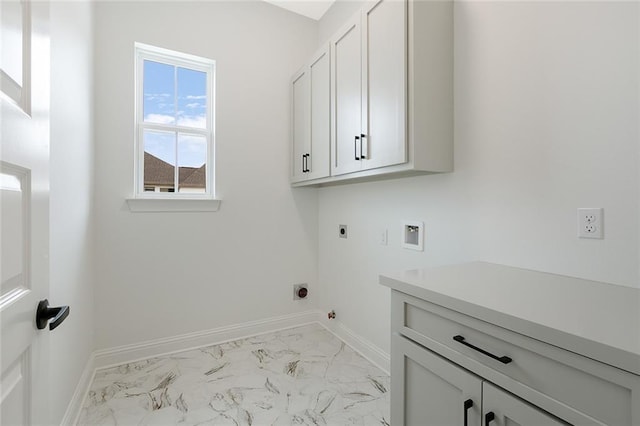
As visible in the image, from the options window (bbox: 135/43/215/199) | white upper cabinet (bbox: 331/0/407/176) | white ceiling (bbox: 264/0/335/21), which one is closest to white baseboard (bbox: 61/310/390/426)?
window (bbox: 135/43/215/199)

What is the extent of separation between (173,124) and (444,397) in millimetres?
2513

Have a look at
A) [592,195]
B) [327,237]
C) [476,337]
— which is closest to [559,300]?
[476,337]

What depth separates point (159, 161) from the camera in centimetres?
237

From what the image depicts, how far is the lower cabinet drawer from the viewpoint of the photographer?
63 centimetres

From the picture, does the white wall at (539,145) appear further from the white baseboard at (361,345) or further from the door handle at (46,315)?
the door handle at (46,315)

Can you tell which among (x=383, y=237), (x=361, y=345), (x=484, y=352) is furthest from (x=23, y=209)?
(x=361, y=345)

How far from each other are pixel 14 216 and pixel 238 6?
8.52 feet

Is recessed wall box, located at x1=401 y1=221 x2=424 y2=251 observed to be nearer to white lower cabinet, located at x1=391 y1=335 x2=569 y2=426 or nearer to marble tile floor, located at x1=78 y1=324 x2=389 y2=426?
white lower cabinet, located at x1=391 y1=335 x2=569 y2=426

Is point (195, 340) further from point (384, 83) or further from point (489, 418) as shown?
point (384, 83)

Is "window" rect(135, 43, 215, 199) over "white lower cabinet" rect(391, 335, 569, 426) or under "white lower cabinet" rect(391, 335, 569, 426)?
over

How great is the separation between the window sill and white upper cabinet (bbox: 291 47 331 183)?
74 cm

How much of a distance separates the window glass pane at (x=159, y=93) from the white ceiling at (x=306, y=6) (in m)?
1.11

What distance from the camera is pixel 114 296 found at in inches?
85.0

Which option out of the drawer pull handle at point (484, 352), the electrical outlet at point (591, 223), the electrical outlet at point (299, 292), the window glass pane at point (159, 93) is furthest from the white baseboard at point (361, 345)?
the window glass pane at point (159, 93)
